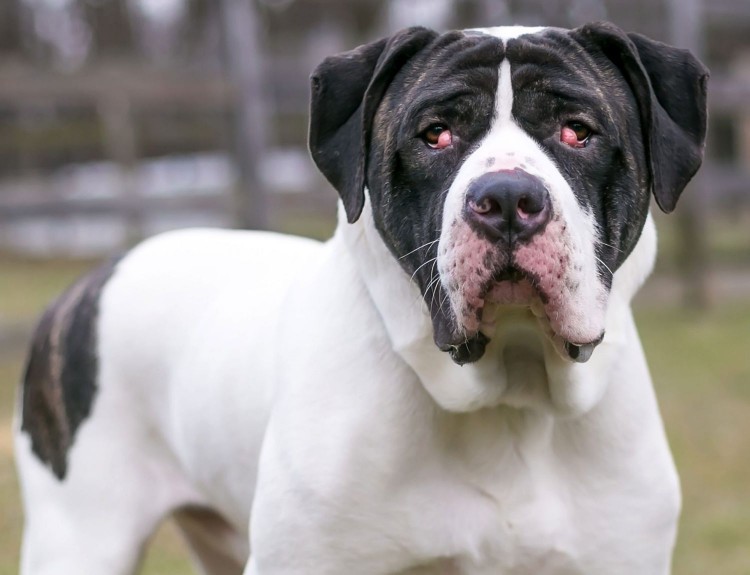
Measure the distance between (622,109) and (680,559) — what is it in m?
2.52

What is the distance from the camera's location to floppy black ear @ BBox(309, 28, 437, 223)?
262 centimetres

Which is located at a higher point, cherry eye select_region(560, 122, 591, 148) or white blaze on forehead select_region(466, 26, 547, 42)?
white blaze on forehead select_region(466, 26, 547, 42)

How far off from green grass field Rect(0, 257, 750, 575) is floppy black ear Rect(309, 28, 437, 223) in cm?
245

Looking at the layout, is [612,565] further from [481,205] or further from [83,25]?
[83,25]

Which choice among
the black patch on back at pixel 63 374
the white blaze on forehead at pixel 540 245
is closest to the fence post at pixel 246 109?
the black patch on back at pixel 63 374

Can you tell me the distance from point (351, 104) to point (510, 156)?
0.50 metres

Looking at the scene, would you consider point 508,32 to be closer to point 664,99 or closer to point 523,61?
point 523,61

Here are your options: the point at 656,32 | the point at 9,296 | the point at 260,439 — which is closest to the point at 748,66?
the point at 656,32

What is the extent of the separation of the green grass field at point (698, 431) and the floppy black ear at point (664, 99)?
7.38 feet

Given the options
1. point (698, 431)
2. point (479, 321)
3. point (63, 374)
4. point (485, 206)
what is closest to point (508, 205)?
point (485, 206)

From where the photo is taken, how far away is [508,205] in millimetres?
2215

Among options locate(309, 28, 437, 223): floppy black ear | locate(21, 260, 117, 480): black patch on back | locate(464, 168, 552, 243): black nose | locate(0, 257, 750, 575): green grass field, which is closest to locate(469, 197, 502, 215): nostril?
locate(464, 168, 552, 243): black nose

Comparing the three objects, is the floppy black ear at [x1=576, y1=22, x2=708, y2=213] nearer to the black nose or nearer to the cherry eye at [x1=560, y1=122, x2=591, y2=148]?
the cherry eye at [x1=560, y1=122, x2=591, y2=148]

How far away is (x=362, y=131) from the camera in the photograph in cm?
262
